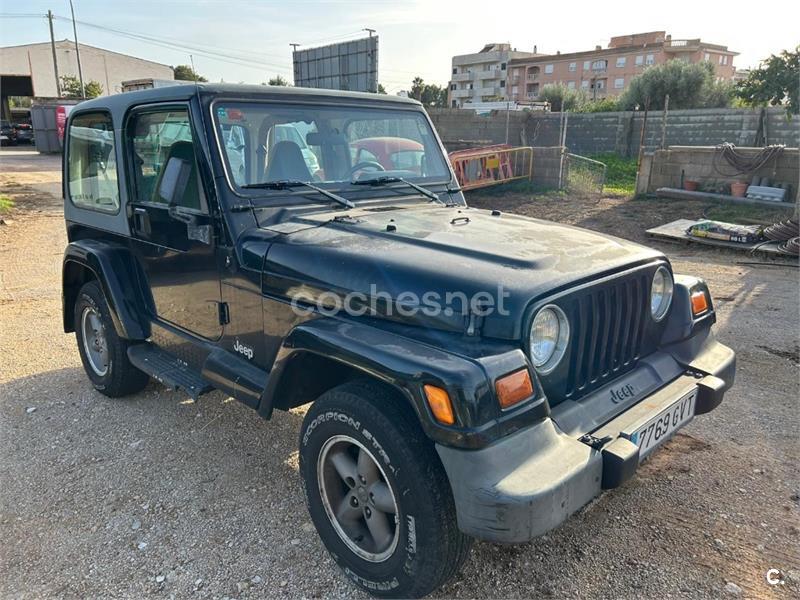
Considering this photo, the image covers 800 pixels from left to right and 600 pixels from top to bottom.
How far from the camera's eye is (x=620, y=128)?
72.4 feet

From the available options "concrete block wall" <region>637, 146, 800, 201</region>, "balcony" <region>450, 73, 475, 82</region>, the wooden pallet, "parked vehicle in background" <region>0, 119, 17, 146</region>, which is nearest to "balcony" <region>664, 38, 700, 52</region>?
"balcony" <region>450, 73, 475, 82</region>

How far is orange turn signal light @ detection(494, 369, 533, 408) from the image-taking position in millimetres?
1960

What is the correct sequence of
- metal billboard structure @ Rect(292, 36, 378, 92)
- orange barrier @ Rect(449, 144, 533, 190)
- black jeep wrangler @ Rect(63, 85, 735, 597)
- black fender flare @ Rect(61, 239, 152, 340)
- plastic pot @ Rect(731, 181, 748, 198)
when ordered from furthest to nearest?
1. metal billboard structure @ Rect(292, 36, 378, 92)
2. orange barrier @ Rect(449, 144, 533, 190)
3. plastic pot @ Rect(731, 181, 748, 198)
4. black fender flare @ Rect(61, 239, 152, 340)
5. black jeep wrangler @ Rect(63, 85, 735, 597)

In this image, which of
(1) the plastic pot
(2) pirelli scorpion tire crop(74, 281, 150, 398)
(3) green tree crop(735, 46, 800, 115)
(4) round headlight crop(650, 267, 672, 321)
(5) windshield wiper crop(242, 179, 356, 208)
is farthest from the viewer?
(1) the plastic pot

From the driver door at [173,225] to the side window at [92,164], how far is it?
302mm

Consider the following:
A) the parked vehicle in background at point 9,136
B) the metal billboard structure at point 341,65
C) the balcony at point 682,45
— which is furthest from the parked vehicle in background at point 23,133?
the balcony at point 682,45

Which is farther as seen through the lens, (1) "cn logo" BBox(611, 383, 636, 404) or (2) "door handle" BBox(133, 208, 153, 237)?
(2) "door handle" BBox(133, 208, 153, 237)

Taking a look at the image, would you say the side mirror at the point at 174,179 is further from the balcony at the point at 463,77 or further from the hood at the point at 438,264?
the balcony at the point at 463,77

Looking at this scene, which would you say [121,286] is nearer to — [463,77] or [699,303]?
[699,303]

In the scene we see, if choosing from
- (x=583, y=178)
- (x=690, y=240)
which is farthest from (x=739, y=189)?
(x=583, y=178)

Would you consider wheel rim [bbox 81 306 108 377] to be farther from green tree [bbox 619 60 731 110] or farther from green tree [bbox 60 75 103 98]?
green tree [bbox 60 75 103 98]

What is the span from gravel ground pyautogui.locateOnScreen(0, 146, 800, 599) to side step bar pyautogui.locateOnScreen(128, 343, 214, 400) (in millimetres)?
475

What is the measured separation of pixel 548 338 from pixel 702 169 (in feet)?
39.9

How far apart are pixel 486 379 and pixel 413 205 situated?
177cm
